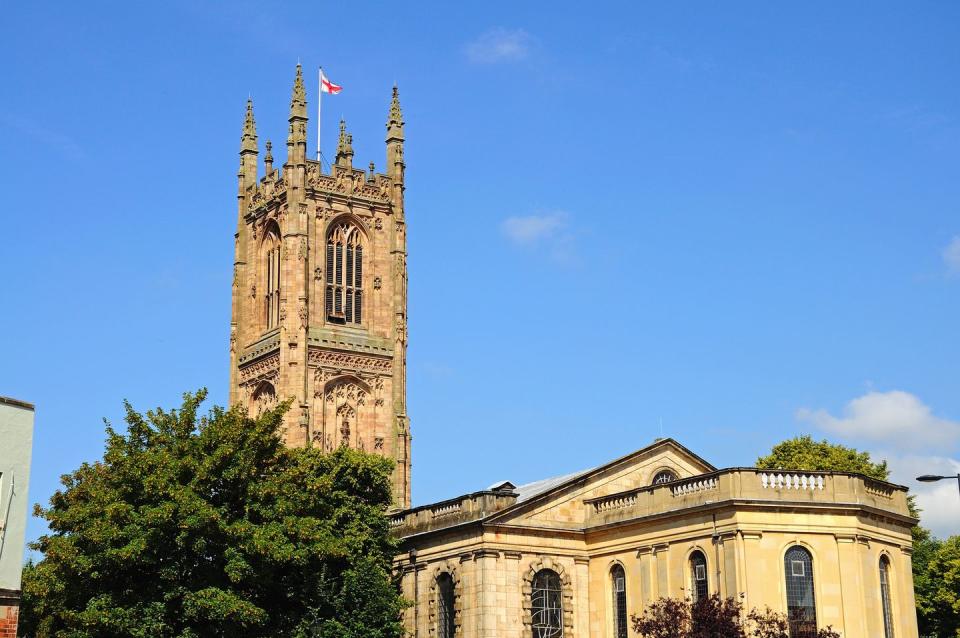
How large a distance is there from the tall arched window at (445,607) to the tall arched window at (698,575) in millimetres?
8984

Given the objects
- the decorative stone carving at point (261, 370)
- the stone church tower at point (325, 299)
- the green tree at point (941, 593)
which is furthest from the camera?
the decorative stone carving at point (261, 370)

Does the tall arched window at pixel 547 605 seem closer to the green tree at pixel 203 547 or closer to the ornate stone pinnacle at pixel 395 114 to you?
the green tree at pixel 203 547

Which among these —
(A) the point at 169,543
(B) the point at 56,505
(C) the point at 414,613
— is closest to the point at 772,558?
(C) the point at 414,613

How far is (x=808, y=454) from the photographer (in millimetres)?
70562

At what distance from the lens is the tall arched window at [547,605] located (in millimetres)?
51094

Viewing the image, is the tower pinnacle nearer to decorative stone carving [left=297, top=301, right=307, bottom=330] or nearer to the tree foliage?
decorative stone carving [left=297, top=301, right=307, bottom=330]

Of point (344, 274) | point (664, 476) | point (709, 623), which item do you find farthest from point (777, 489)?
point (344, 274)

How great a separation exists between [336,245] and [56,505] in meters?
48.9

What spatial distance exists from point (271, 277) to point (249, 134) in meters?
12.2

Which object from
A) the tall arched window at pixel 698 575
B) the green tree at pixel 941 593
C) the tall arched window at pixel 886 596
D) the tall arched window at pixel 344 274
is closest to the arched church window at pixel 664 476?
the tall arched window at pixel 698 575

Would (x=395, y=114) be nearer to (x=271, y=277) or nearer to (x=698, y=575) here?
(x=271, y=277)

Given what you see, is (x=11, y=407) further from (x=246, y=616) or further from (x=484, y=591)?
(x=484, y=591)

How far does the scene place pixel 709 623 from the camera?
40.8 meters

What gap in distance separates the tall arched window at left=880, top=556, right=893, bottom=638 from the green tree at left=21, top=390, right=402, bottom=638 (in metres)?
16.0
